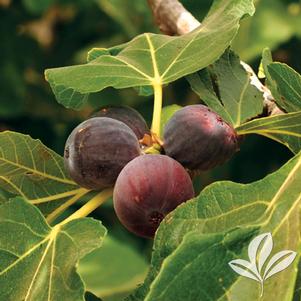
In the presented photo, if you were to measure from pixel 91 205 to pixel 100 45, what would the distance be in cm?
181

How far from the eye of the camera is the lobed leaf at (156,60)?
3.80 feet

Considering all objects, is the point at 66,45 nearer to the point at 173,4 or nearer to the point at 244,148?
the point at 244,148

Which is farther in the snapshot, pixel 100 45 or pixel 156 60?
pixel 100 45

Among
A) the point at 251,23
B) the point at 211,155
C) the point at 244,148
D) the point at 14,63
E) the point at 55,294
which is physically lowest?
the point at 244,148

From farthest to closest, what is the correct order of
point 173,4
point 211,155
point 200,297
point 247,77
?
point 173,4
point 247,77
point 211,155
point 200,297

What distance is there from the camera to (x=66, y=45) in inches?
118

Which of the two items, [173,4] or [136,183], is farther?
[173,4]

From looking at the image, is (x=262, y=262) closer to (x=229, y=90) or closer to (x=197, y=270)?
(x=197, y=270)

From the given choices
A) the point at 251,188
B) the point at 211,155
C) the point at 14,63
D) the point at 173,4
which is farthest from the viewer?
the point at 14,63

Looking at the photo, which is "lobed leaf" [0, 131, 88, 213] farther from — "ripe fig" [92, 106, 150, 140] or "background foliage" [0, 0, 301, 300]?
"background foliage" [0, 0, 301, 300]

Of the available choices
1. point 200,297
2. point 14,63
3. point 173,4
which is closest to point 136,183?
point 200,297

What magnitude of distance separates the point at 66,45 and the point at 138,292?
7.02 feet

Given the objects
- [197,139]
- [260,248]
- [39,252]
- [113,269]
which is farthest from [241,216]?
[113,269]

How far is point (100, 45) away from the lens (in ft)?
9.31
